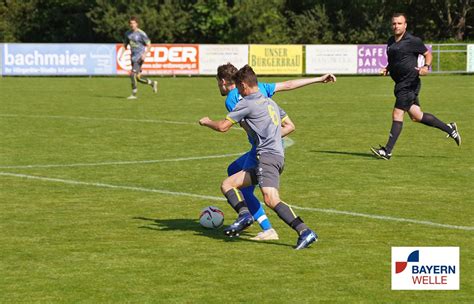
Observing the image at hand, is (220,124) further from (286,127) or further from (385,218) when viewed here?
(385,218)

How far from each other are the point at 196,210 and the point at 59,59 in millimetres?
38373

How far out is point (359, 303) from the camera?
26.1ft

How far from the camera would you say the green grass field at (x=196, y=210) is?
8.54 m

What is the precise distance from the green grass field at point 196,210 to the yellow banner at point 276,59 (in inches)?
1010

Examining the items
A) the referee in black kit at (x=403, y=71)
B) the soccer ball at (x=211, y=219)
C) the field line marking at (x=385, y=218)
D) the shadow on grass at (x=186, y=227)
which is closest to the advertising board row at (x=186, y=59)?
the referee in black kit at (x=403, y=71)

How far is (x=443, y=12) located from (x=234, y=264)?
6233cm

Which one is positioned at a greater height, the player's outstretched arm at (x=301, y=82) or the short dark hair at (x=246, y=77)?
the short dark hair at (x=246, y=77)

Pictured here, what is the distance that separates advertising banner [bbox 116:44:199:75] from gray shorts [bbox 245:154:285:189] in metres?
40.5

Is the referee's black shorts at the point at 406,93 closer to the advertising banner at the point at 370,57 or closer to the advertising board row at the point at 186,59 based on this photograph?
the advertising board row at the point at 186,59

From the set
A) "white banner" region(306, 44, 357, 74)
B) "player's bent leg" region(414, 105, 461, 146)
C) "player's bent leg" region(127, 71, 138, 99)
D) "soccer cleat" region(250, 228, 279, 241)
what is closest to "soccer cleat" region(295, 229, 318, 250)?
"soccer cleat" region(250, 228, 279, 241)

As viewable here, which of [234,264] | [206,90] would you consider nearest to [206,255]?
[234,264]

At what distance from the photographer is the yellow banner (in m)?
51.8

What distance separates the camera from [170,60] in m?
51.3

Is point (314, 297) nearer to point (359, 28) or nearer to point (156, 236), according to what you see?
point (156, 236)
